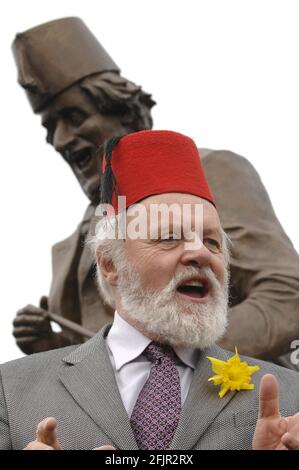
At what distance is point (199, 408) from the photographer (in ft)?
12.1

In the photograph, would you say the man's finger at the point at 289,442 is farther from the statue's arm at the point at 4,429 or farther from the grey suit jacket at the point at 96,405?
the statue's arm at the point at 4,429

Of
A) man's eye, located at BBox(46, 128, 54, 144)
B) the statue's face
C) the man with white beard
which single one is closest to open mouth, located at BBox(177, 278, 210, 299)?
the man with white beard

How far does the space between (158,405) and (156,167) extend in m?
0.85

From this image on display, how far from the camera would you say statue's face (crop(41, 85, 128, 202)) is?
595 cm

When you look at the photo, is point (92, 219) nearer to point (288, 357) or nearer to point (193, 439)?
point (288, 357)

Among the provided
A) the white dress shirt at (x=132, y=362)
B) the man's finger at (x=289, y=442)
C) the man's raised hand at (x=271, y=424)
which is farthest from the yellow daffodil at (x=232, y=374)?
the man's finger at (x=289, y=442)

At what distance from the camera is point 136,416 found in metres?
3.71

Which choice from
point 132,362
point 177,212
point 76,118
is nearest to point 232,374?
point 132,362

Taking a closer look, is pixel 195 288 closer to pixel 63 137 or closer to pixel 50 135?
pixel 63 137

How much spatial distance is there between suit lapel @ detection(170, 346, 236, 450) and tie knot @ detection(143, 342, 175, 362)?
0.09 meters

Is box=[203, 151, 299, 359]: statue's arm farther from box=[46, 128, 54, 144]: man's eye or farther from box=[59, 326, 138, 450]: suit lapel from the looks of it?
box=[59, 326, 138, 450]: suit lapel

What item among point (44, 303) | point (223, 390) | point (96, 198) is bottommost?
point (44, 303)

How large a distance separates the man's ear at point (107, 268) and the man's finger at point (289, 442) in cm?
106

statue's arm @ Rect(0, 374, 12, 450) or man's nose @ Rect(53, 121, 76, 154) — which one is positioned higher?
man's nose @ Rect(53, 121, 76, 154)
